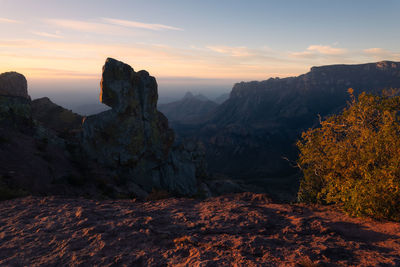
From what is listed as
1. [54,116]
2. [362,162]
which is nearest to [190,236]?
[362,162]

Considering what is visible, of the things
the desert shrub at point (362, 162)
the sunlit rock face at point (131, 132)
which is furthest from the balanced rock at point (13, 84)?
the desert shrub at point (362, 162)

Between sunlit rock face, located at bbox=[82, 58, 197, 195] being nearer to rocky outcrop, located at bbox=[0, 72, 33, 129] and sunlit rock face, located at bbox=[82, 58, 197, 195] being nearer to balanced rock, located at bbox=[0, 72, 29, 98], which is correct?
rocky outcrop, located at bbox=[0, 72, 33, 129]

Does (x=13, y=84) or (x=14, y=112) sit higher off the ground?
(x=13, y=84)

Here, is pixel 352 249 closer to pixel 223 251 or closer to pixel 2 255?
pixel 223 251

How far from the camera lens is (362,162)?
10.8 meters

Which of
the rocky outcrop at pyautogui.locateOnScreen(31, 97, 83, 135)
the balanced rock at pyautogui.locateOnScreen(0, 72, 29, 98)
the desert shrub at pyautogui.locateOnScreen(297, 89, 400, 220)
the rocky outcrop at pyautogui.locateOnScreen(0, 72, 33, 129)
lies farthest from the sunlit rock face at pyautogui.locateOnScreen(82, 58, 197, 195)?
the desert shrub at pyautogui.locateOnScreen(297, 89, 400, 220)

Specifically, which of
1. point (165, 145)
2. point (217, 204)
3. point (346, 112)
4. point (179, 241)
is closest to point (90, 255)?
point (179, 241)

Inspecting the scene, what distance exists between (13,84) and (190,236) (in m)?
45.3

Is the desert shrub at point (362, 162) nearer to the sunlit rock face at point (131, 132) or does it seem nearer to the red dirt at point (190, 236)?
the red dirt at point (190, 236)

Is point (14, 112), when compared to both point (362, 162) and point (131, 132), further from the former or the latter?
point (362, 162)

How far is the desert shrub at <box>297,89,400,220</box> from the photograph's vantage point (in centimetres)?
900

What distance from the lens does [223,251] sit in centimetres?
686

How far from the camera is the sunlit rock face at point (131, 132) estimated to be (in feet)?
110

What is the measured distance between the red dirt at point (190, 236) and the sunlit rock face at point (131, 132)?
2279 cm
